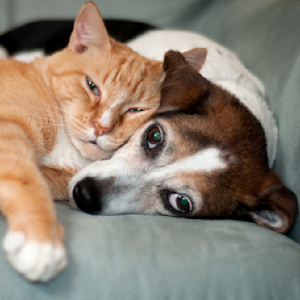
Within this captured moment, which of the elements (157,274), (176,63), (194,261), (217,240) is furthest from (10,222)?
(176,63)

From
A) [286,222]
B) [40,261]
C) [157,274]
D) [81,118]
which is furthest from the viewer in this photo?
[81,118]

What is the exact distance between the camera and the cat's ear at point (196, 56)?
1.65 metres

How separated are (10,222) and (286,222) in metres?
1.06

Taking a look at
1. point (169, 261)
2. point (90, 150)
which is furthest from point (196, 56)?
point (169, 261)

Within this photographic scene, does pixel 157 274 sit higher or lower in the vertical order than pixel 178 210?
higher

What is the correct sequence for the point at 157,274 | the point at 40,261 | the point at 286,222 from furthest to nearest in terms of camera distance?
the point at 286,222, the point at 157,274, the point at 40,261

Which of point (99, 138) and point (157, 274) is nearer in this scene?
point (157, 274)

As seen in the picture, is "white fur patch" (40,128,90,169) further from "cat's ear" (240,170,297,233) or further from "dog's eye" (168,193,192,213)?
"cat's ear" (240,170,297,233)

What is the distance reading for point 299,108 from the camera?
147cm

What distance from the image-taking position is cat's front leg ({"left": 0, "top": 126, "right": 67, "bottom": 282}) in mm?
812

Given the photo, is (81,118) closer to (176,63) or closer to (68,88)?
(68,88)

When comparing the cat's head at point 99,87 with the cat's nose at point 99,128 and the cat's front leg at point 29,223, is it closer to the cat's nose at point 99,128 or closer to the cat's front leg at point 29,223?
the cat's nose at point 99,128

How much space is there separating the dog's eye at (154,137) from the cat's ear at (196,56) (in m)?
0.48

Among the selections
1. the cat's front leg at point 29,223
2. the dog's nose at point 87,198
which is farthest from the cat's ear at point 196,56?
the cat's front leg at point 29,223
